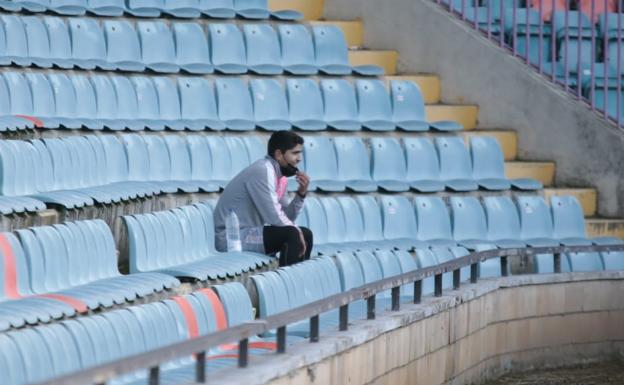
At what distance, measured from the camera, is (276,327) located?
4.54 m

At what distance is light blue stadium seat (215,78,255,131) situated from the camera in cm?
935

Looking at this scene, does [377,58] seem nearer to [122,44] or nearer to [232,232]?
[122,44]

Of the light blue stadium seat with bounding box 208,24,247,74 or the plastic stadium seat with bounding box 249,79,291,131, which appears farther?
the light blue stadium seat with bounding box 208,24,247,74

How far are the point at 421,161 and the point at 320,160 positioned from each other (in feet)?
2.57

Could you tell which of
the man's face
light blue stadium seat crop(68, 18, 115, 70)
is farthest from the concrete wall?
the man's face

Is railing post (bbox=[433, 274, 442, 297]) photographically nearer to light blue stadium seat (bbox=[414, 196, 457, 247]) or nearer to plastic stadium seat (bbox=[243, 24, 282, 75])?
light blue stadium seat (bbox=[414, 196, 457, 247])

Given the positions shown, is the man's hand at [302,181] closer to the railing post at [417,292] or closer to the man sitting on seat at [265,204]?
the man sitting on seat at [265,204]

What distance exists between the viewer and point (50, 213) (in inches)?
249

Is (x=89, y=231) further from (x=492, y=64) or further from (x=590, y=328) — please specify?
(x=492, y=64)

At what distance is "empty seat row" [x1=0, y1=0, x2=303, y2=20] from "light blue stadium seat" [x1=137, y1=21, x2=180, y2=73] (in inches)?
6.9

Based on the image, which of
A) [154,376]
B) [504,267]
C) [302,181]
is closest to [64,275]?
[302,181]

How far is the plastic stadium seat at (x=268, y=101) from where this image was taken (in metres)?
9.49

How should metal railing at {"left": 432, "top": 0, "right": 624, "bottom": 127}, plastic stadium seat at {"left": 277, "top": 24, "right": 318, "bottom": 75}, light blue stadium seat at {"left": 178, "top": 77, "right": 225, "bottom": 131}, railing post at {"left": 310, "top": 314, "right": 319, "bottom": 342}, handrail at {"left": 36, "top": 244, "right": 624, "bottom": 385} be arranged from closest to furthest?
handrail at {"left": 36, "top": 244, "right": 624, "bottom": 385}
railing post at {"left": 310, "top": 314, "right": 319, "bottom": 342}
light blue stadium seat at {"left": 178, "top": 77, "right": 225, "bottom": 131}
plastic stadium seat at {"left": 277, "top": 24, "right": 318, "bottom": 75}
metal railing at {"left": 432, "top": 0, "right": 624, "bottom": 127}

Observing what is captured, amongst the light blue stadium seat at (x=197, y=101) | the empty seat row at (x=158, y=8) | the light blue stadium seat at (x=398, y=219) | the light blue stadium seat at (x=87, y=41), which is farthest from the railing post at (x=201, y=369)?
the empty seat row at (x=158, y=8)
